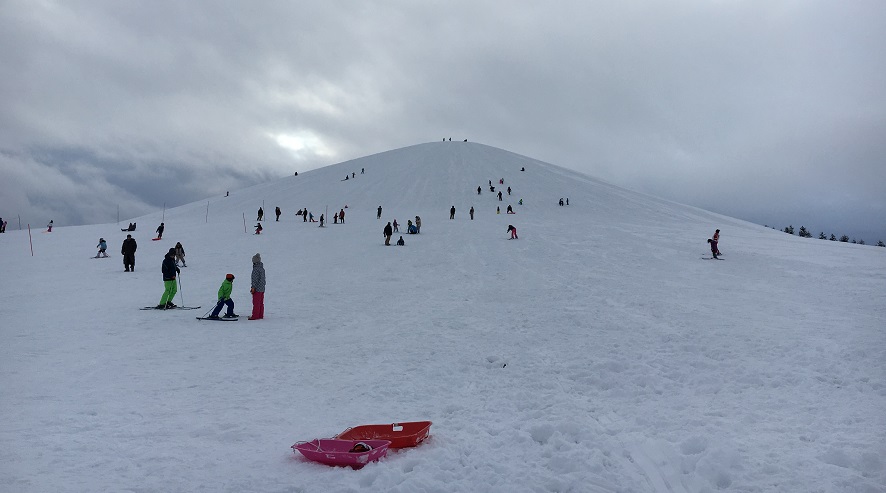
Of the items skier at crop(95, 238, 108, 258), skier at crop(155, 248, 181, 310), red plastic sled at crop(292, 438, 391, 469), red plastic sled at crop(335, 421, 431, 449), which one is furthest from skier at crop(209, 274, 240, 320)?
skier at crop(95, 238, 108, 258)

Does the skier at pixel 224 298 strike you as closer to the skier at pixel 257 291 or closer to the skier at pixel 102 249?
the skier at pixel 257 291

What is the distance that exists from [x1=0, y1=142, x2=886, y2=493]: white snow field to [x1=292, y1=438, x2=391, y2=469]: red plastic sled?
0.39 feet

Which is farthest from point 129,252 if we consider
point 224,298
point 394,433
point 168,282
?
point 394,433

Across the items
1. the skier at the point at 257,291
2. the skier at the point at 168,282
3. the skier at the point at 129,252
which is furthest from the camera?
the skier at the point at 129,252

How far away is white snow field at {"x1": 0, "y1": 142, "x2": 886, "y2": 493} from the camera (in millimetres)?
5383

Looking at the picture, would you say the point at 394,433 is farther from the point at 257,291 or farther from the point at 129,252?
the point at 129,252

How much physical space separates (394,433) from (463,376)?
291 cm

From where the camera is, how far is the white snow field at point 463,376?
212 inches

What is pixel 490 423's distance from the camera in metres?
6.78

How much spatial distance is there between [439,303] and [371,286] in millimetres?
3843

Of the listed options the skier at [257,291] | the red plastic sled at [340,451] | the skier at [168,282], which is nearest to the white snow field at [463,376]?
the red plastic sled at [340,451]

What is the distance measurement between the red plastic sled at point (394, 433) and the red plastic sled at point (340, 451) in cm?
21

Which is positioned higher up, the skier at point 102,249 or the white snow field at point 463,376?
the skier at point 102,249

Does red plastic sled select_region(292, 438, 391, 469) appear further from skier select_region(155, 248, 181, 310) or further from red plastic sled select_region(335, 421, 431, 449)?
skier select_region(155, 248, 181, 310)
